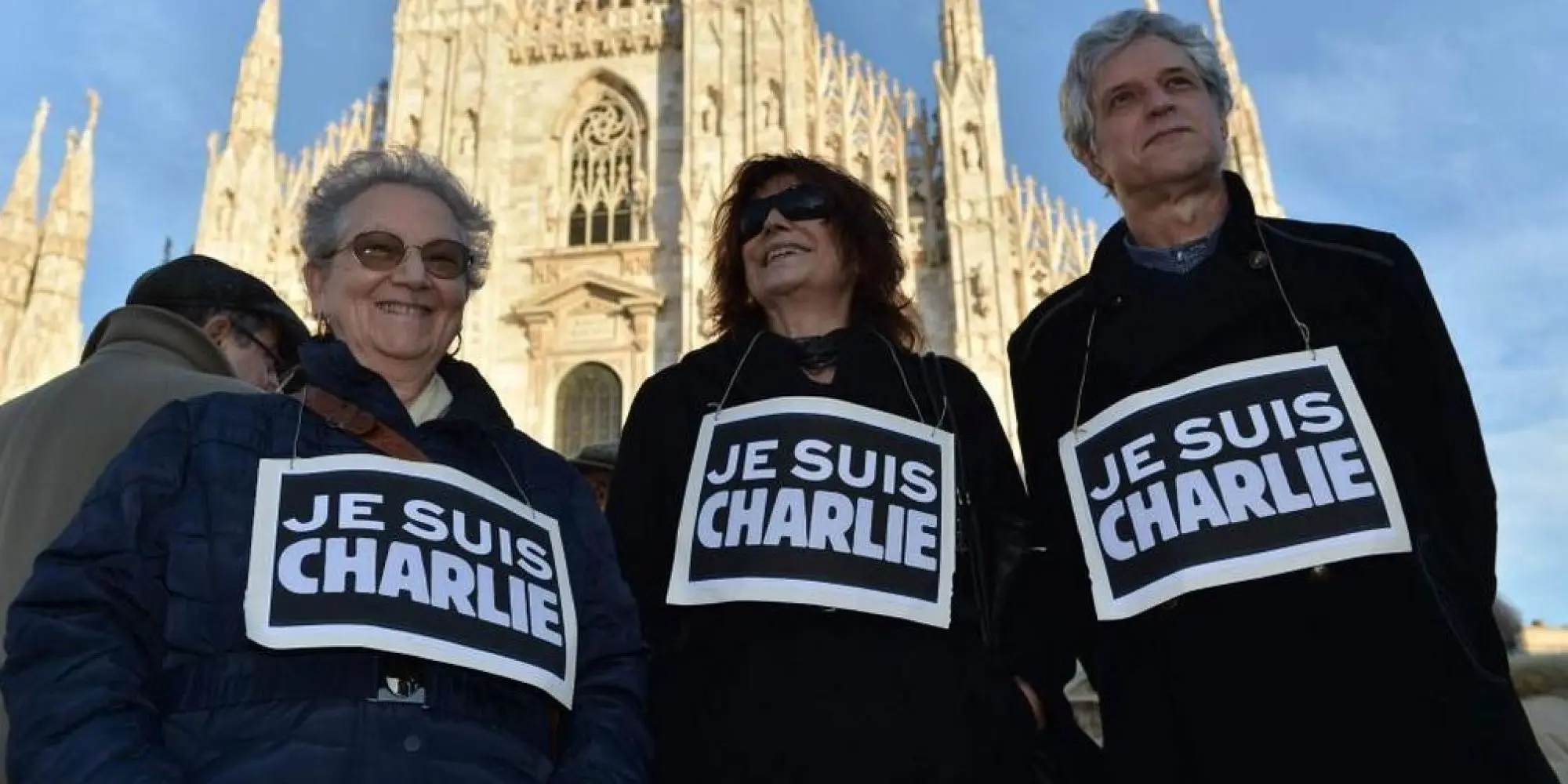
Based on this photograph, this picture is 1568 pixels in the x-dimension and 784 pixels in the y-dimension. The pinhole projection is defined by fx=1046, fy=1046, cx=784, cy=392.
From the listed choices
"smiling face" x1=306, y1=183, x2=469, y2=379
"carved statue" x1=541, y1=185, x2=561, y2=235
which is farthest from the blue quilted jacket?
"carved statue" x1=541, y1=185, x2=561, y2=235

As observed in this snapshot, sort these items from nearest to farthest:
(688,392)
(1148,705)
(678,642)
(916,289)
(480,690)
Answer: (480,690) < (1148,705) < (678,642) < (688,392) < (916,289)

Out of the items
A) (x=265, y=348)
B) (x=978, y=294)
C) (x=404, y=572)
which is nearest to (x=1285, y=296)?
(x=404, y=572)

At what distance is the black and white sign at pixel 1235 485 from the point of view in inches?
79.4

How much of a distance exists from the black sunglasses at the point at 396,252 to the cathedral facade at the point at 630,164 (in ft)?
42.3

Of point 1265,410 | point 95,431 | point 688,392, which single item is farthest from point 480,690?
point 1265,410

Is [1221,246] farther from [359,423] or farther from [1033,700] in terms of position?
[359,423]

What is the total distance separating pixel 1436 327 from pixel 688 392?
170cm

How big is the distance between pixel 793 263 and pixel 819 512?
2.47ft

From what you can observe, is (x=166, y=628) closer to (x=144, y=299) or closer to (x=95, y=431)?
(x=95, y=431)

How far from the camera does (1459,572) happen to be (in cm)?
199

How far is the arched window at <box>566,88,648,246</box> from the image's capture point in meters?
17.7

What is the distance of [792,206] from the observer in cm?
280

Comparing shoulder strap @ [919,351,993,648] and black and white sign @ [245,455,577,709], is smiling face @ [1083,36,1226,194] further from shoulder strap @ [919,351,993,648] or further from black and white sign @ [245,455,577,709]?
black and white sign @ [245,455,577,709]

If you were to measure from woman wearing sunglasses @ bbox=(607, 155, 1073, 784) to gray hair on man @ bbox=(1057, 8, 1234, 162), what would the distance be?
60 centimetres
